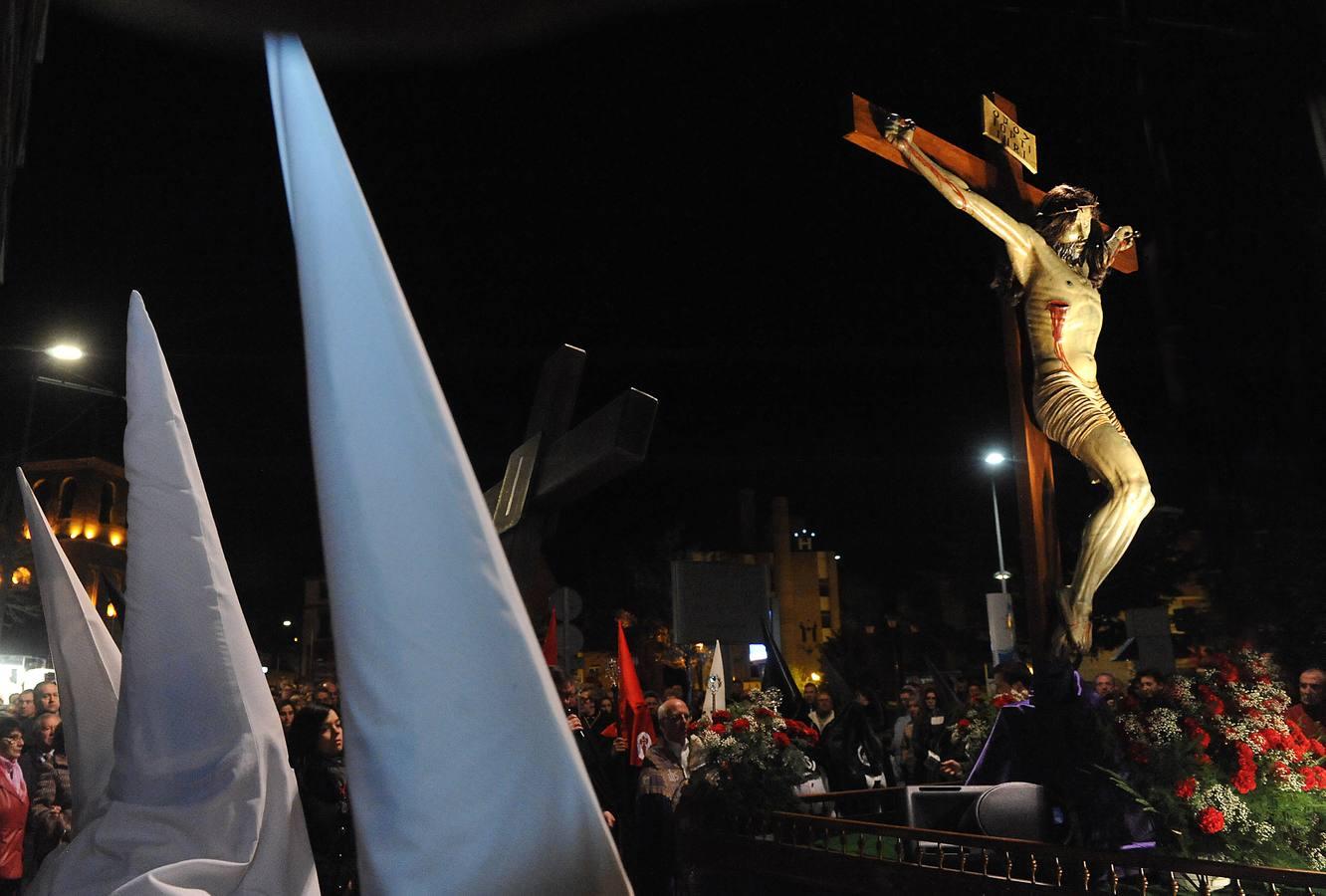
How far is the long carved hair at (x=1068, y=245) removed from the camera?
6.71 meters

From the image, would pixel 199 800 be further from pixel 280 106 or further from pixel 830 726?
pixel 830 726

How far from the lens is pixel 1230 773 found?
16.2ft

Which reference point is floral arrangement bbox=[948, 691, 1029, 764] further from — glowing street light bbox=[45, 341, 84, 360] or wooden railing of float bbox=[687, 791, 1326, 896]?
glowing street light bbox=[45, 341, 84, 360]

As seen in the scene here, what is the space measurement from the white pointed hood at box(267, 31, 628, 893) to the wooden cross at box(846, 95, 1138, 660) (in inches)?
218

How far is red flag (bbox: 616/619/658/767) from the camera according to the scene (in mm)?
9648

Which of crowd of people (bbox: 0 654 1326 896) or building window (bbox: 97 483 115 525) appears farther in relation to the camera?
building window (bbox: 97 483 115 525)

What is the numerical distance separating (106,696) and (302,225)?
4.94 feet

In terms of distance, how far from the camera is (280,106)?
1566 mm

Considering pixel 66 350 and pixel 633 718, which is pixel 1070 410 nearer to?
pixel 633 718

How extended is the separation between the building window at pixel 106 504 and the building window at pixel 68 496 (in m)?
2.10

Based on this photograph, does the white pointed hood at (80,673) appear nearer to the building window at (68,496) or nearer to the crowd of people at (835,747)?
the crowd of people at (835,747)

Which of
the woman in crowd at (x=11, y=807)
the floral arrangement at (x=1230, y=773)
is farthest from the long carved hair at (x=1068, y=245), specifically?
the woman in crowd at (x=11, y=807)

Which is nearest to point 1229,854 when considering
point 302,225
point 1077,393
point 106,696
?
point 1077,393

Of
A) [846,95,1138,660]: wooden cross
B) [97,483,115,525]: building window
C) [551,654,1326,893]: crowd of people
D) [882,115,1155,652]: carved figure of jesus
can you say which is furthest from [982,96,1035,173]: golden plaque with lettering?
[97,483,115,525]: building window
